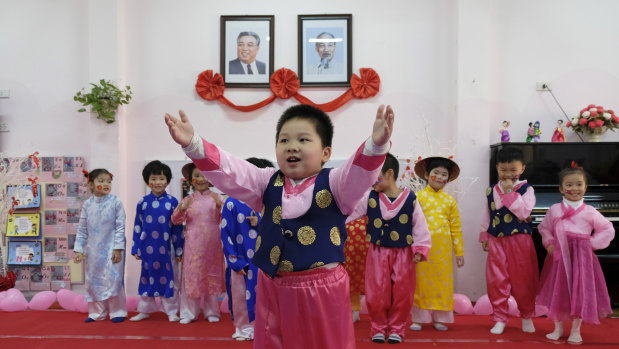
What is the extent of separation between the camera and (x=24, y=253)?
202 inches

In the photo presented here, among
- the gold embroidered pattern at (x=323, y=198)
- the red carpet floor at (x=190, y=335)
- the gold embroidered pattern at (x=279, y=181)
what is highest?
the gold embroidered pattern at (x=279, y=181)

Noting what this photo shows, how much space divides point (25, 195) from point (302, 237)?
462 cm

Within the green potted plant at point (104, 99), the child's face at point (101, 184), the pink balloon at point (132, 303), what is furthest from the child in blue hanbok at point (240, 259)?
the green potted plant at point (104, 99)

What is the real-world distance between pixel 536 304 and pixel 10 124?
5.75m

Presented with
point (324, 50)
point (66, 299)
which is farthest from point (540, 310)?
point (66, 299)

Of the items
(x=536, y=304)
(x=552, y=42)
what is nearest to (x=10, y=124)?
(x=536, y=304)

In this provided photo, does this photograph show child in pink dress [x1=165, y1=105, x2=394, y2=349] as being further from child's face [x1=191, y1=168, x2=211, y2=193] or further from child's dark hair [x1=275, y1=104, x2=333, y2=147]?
child's face [x1=191, y1=168, x2=211, y2=193]

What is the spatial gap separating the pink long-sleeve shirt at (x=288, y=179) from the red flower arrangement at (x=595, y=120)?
3.96m

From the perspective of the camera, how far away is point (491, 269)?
386 centimetres

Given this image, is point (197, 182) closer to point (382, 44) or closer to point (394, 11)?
point (382, 44)

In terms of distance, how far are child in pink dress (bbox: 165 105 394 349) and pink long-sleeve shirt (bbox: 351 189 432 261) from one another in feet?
5.71

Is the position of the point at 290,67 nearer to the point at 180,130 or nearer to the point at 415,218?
the point at 415,218

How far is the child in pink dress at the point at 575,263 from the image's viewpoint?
3467 mm

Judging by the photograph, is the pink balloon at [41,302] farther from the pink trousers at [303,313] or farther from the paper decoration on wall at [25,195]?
the pink trousers at [303,313]
